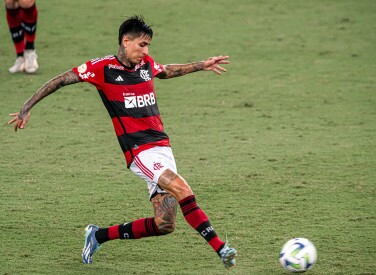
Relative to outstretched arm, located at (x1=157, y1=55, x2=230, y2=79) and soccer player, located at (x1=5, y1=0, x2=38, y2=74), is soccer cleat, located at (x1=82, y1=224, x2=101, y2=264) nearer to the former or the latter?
outstretched arm, located at (x1=157, y1=55, x2=230, y2=79)

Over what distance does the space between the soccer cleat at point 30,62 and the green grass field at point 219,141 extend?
0.67 feet

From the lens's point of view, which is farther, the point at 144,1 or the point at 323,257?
the point at 144,1

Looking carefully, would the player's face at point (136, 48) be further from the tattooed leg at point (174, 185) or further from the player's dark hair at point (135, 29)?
the tattooed leg at point (174, 185)

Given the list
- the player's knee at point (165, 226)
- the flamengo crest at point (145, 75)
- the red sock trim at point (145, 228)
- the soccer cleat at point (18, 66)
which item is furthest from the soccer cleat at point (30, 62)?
the player's knee at point (165, 226)

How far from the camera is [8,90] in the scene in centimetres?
1185

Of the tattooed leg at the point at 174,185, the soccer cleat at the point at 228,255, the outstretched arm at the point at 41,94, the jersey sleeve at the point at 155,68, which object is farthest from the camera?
the jersey sleeve at the point at 155,68

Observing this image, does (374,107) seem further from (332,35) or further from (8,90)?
(8,90)

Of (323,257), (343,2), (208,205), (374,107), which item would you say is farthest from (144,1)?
(323,257)

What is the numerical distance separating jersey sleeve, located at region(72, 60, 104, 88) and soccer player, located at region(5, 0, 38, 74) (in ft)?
19.7

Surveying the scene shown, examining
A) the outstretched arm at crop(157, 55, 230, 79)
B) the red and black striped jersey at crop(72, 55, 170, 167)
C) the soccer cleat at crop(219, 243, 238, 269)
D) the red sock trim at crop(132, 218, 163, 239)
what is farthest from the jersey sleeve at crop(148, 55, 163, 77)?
the soccer cleat at crop(219, 243, 238, 269)

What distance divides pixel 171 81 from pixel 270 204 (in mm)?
5268

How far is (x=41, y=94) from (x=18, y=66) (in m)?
6.75

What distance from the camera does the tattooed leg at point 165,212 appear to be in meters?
6.13

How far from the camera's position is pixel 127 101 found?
625cm
